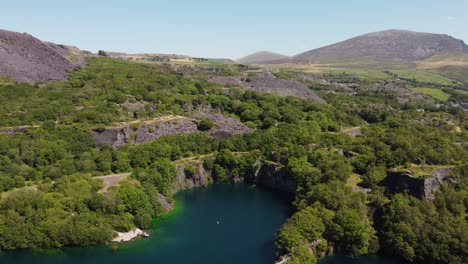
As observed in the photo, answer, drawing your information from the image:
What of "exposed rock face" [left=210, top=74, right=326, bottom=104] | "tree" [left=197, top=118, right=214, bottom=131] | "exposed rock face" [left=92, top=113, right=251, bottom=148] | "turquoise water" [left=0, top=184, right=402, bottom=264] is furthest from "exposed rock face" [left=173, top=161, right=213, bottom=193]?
"exposed rock face" [left=210, top=74, right=326, bottom=104]

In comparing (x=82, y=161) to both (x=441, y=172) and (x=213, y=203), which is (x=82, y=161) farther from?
(x=441, y=172)

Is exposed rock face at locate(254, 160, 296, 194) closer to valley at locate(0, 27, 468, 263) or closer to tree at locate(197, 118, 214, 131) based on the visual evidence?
valley at locate(0, 27, 468, 263)

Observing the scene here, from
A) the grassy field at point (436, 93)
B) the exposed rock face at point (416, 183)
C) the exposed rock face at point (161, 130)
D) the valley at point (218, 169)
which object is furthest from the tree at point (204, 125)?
the grassy field at point (436, 93)

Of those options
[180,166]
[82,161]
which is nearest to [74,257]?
[82,161]

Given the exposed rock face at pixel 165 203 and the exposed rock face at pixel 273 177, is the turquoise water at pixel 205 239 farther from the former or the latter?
the exposed rock face at pixel 273 177

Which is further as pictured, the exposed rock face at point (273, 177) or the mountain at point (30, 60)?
the mountain at point (30, 60)

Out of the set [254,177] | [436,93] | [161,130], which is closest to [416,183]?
[254,177]
